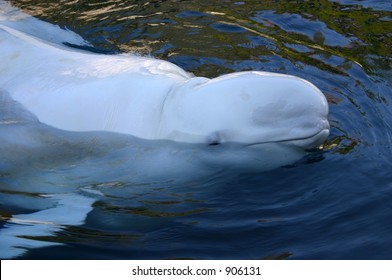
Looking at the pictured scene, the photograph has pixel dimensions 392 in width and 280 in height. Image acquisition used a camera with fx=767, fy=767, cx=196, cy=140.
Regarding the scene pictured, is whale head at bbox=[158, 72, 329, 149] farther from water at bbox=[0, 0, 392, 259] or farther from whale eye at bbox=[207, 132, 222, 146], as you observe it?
water at bbox=[0, 0, 392, 259]

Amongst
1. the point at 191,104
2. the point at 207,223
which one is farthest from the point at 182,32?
the point at 207,223

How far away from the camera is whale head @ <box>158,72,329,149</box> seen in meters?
6.96

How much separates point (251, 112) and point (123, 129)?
1405 millimetres

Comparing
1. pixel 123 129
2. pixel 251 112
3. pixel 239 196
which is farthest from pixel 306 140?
pixel 123 129

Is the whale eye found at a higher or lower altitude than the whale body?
lower

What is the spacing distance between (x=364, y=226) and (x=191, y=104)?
6.43 ft

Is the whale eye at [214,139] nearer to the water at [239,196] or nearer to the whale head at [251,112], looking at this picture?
the whale head at [251,112]

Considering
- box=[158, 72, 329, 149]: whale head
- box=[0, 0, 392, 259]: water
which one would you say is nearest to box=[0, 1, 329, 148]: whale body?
box=[158, 72, 329, 149]: whale head

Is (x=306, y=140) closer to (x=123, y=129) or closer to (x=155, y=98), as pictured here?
(x=155, y=98)

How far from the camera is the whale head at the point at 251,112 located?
6957mm

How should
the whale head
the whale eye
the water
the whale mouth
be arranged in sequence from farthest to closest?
the whale eye
the whale mouth
the whale head
the water

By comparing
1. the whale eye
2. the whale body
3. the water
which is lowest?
the water

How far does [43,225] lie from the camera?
709cm

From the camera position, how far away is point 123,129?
7.71 m
